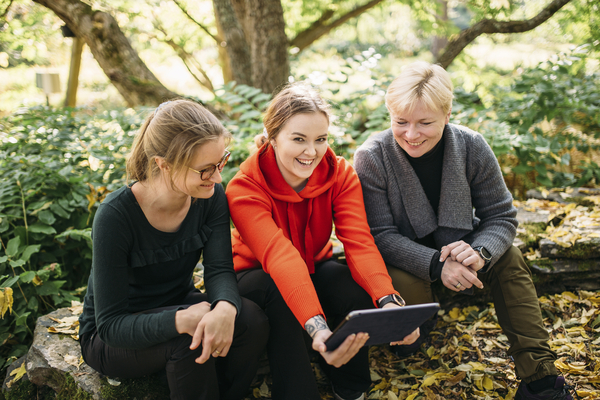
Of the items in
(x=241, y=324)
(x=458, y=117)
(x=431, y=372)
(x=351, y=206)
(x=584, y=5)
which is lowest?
(x=431, y=372)

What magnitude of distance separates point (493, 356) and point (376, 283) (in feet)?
3.14

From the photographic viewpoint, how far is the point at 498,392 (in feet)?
6.51

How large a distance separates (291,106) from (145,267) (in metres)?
0.92

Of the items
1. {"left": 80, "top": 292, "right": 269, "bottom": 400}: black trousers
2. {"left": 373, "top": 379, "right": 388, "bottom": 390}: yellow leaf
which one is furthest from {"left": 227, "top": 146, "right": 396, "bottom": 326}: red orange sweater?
{"left": 373, "top": 379, "right": 388, "bottom": 390}: yellow leaf

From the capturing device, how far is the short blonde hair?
6.35 ft

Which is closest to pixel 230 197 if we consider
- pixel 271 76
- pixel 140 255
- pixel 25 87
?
pixel 140 255

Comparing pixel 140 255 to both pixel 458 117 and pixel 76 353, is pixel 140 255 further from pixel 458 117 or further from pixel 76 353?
pixel 458 117

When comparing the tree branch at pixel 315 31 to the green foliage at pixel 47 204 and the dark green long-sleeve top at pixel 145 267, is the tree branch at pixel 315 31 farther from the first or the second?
the dark green long-sleeve top at pixel 145 267

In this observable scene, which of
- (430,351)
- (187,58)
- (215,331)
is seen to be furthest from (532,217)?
(187,58)

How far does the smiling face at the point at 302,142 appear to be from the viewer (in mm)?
1799

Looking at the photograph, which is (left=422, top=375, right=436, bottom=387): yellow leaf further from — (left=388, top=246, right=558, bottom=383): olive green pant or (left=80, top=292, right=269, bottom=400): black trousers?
(left=80, top=292, right=269, bottom=400): black trousers

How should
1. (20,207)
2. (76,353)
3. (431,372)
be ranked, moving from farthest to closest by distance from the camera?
1. (20,207)
2. (431,372)
3. (76,353)

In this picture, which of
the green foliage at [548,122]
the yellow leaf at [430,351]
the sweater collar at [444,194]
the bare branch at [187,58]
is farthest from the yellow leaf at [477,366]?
the bare branch at [187,58]

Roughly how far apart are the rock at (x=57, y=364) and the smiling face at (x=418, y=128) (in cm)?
178
